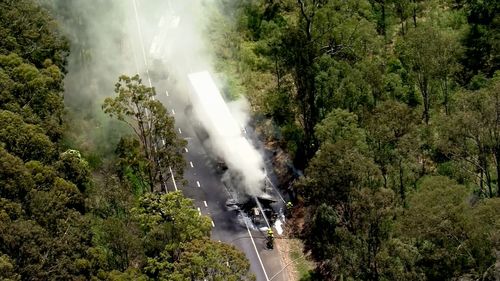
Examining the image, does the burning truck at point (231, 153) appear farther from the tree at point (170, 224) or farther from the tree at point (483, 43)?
the tree at point (483, 43)

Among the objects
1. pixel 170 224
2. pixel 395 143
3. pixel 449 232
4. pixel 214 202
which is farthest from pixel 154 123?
pixel 449 232

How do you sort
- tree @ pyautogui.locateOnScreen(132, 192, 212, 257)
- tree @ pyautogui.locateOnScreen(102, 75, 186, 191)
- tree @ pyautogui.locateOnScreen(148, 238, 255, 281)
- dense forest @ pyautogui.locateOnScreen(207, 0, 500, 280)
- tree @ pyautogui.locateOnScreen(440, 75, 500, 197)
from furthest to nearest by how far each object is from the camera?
1. tree @ pyautogui.locateOnScreen(102, 75, 186, 191)
2. tree @ pyautogui.locateOnScreen(440, 75, 500, 197)
3. tree @ pyautogui.locateOnScreen(132, 192, 212, 257)
4. dense forest @ pyautogui.locateOnScreen(207, 0, 500, 280)
5. tree @ pyautogui.locateOnScreen(148, 238, 255, 281)

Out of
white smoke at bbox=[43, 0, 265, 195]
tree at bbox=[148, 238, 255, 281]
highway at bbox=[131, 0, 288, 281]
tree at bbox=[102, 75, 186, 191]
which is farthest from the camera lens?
white smoke at bbox=[43, 0, 265, 195]

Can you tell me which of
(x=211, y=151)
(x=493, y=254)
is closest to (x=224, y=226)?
(x=211, y=151)

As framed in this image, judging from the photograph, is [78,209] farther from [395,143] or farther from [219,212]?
[395,143]

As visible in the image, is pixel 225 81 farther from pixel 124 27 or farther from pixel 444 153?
pixel 444 153

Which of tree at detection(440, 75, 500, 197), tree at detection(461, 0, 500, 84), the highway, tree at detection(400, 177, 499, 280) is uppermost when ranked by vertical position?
tree at detection(461, 0, 500, 84)

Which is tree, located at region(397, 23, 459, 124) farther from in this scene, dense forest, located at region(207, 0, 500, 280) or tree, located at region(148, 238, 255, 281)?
tree, located at region(148, 238, 255, 281)

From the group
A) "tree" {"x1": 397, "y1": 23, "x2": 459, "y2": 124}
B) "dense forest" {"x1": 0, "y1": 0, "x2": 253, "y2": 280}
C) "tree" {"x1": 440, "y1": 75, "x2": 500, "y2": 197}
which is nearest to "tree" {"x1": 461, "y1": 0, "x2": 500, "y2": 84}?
"tree" {"x1": 397, "y1": 23, "x2": 459, "y2": 124}
